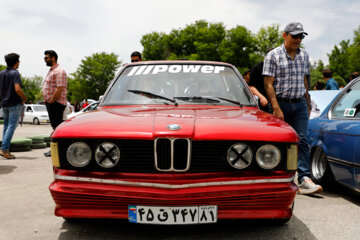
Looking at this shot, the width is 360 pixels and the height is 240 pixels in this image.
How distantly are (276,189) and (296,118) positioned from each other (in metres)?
2.21

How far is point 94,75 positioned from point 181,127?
183ft

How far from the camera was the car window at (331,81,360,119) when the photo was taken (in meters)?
4.23

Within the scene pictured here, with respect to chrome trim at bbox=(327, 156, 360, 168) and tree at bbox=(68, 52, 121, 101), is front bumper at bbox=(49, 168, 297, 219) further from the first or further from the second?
tree at bbox=(68, 52, 121, 101)

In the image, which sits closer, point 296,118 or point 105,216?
point 105,216

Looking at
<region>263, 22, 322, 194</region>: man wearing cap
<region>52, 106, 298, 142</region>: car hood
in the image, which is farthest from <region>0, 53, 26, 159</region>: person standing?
<region>263, 22, 322, 194</region>: man wearing cap

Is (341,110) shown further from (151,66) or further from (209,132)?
(209,132)

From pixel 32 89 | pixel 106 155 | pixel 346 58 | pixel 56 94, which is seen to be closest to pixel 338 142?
pixel 106 155

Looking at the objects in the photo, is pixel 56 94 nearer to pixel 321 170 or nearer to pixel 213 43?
pixel 321 170

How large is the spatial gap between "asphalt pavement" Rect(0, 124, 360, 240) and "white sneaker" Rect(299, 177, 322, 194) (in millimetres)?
81

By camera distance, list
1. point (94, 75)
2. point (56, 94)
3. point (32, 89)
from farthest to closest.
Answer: point (32, 89) < point (94, 75) < point (56, 94)

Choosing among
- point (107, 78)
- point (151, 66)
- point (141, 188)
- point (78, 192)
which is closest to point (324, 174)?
point (151, 66)

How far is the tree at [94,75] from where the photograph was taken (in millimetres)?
56375

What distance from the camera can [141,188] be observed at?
8.02 ft

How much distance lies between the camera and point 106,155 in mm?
2543
